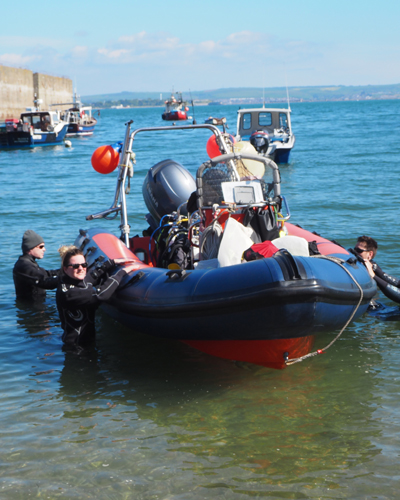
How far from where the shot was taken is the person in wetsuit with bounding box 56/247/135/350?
14.7ft

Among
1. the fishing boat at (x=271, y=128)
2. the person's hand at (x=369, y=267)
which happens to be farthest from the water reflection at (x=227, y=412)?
the fishing boat at (x=271, y=128)

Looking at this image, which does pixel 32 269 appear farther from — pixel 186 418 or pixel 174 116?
pixel 174 116

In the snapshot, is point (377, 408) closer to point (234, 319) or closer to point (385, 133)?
point (234, 319)

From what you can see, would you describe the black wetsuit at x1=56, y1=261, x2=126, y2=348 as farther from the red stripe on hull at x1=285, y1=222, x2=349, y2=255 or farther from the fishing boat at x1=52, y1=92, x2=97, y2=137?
the fishing boat at x1=52, y1=92, x2=97, y2=137

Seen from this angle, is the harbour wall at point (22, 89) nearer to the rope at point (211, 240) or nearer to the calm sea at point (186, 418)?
the calm sea at point (186, 418)

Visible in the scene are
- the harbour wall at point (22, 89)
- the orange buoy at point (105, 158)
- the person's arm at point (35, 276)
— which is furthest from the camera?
Result: the harbour wall at point (22, 89)

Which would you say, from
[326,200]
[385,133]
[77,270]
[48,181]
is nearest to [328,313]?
[77,270]

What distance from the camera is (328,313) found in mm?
3953

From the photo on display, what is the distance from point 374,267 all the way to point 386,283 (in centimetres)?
18

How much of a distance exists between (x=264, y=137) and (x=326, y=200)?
709cm

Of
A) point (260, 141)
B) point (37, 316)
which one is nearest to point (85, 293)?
point (37, 316)

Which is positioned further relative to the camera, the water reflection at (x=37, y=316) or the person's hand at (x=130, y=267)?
the water reflection at (x=37, y=316)

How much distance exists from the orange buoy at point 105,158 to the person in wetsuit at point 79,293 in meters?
1.75

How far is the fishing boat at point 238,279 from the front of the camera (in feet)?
12.5
